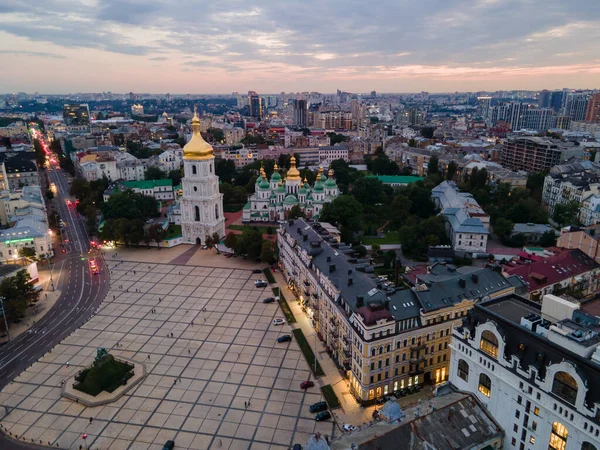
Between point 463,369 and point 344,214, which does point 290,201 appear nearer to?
point 344,214

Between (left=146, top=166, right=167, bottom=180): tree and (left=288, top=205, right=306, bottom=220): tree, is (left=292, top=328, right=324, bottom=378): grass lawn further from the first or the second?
(left=146, top=166, right=167, bottom=180): tree

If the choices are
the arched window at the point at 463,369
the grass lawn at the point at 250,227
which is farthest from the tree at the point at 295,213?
the arched window at the point at 463,369

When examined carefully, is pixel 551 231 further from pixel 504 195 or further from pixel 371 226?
pixel 371 226

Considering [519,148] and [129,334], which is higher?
[519,148]

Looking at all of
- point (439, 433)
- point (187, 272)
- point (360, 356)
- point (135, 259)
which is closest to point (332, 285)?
point (360, 356)

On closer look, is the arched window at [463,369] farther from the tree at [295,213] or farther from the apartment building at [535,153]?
the apartment building at [535,153]

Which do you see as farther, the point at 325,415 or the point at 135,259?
the point at 135,259
